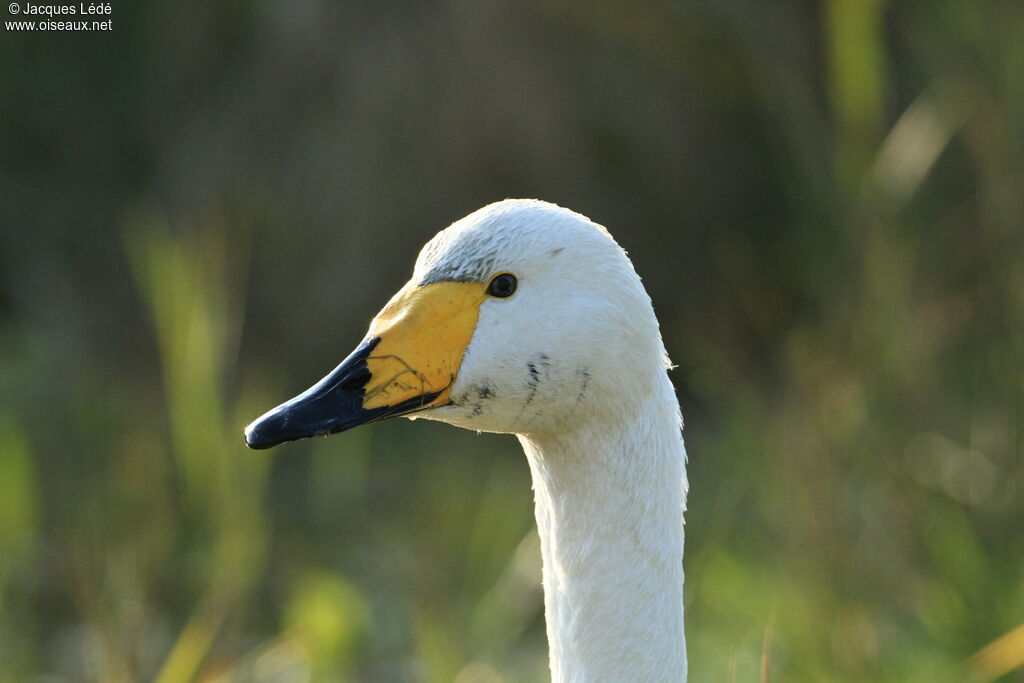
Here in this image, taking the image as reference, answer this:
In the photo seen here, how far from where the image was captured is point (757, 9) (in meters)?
5.30

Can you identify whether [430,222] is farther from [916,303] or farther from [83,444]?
[916,303]

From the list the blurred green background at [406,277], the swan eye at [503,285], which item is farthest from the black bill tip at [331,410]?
the blurred green background at [406,277]

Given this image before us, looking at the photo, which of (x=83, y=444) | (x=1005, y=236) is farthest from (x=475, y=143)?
(x=1005, y=236)

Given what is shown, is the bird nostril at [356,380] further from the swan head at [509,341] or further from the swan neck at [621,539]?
the swan neck at [621,539]

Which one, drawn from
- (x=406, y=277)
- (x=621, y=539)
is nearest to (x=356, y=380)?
(x=621, y=539)

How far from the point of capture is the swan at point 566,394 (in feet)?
6.70

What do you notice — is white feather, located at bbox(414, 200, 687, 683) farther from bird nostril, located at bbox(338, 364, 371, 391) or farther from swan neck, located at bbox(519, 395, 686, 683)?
bird nostril, located at bbox(338, 364, 371, 391)

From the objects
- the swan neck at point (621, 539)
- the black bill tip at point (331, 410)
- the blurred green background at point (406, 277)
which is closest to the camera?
the black bill tip at point (331, 410)

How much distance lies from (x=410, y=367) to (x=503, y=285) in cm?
19

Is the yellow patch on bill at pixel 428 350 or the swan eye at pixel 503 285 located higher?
the swan eye at pixel 503 285

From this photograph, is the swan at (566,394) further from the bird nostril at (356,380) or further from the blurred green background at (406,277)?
the blurred green background at (406,277)

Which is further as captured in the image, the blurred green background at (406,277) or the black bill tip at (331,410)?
the blurred green background at (406,277)

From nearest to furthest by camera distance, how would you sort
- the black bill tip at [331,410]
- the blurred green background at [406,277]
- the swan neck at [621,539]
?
the black bill tip at [331,410] < the swan neck at [621,539] < the blurred green background at [406,277]

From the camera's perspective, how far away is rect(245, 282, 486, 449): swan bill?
2072mm
